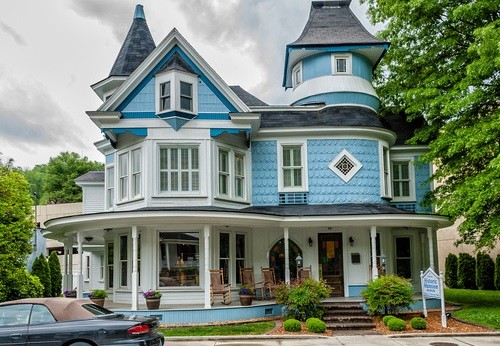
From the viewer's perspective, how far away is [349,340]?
1250 cm

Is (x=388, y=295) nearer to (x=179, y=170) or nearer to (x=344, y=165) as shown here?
(x=344, y=165)

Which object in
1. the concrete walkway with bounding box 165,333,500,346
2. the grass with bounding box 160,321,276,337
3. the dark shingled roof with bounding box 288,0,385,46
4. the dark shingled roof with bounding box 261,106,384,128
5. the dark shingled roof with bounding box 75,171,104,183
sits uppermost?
the dark shingled roof with bounding box 288,0,385,46

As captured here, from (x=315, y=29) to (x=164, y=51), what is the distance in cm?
750

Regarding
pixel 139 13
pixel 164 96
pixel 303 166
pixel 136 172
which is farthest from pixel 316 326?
pixel 139 13

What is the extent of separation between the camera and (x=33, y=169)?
8631 cm

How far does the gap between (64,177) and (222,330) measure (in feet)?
166

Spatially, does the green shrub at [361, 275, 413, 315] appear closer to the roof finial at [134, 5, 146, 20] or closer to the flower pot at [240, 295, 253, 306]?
the flower pot at [240, 295, 253, 306]

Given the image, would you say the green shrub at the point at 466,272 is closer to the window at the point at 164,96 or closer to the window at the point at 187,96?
the window at the point at 187,96

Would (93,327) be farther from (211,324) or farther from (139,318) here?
(211,324)

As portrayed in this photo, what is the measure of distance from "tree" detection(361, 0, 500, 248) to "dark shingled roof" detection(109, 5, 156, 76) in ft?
30.6

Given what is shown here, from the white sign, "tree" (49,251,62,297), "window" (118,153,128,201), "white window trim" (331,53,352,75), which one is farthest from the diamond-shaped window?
"tree" (49,251,62,297)

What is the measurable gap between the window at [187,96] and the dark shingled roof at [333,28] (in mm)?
5455

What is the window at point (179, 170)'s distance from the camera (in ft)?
53.9

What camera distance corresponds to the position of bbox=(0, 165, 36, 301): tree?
14500mm
